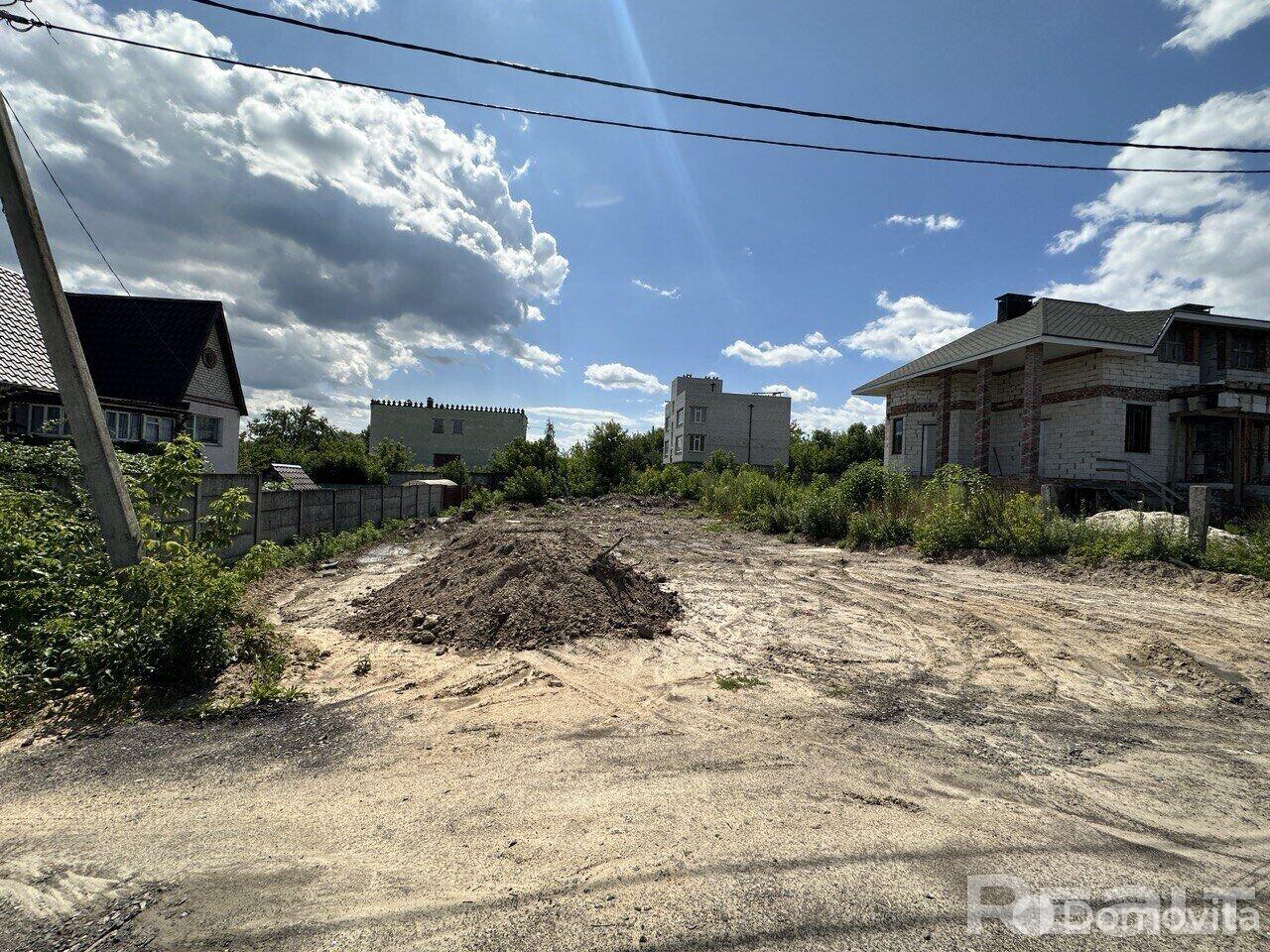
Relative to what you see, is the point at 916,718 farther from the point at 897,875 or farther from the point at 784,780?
the point at 897,875

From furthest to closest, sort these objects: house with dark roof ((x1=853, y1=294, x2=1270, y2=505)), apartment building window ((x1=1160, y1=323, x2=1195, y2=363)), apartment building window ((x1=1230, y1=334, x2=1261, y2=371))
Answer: apartment building window ((x1=1230, y1=334, x2=1261, y2=371)) → apartment building window ((x1=1160, y1=323, x2=1195, y2=363)) → house with dark roof ((x1=853, y1=294, x2=1270, y2=505))

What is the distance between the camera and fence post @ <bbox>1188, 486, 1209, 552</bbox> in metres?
9.63

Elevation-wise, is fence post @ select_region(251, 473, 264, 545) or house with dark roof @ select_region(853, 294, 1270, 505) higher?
house with dark roof @ select_region(853, 294, 1270, 505)

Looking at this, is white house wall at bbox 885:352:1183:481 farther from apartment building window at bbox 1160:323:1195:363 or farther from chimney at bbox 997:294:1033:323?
chimney at bbox 997:294:1033:323

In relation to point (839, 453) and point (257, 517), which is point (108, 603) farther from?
point (839, 453)

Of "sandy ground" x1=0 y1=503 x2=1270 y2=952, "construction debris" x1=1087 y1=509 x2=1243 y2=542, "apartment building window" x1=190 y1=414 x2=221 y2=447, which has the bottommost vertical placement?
"sandy ground" x1=0 y1=503 x2=1270 y2=952

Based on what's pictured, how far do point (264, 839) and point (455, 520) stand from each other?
708 inches

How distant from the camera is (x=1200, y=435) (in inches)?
717

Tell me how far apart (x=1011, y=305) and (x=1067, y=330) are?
5877mm

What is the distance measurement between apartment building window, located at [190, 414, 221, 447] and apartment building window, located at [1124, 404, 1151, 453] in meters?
32.6

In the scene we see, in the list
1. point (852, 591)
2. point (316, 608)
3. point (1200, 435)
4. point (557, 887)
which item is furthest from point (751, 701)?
point (1200, 435)

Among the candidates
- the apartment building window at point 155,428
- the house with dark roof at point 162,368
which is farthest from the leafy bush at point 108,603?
the apartment building window at point 155,428

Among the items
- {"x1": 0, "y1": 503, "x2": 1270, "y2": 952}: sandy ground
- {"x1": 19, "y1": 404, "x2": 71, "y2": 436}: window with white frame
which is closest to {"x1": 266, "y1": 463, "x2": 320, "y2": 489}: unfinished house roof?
{"x1": 19, "y1": 404, "x2": 71, "y2": 436}: window with white frame

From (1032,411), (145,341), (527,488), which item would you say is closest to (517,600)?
(1032,411)
